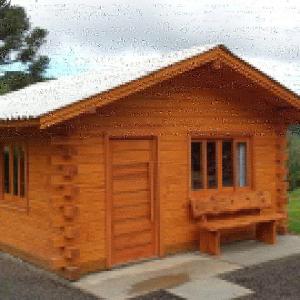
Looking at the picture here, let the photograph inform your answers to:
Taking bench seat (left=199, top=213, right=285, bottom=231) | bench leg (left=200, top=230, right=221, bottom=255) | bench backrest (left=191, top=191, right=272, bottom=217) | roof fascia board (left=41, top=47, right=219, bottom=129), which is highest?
roof fascia board (left=41, top=47, right=219, bottom=129)

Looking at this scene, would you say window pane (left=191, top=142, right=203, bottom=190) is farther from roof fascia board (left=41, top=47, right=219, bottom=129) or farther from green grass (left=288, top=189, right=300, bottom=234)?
green grass (left=288, top=189, right=300, bottom=234)

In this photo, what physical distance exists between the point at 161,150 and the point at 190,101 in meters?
1.22

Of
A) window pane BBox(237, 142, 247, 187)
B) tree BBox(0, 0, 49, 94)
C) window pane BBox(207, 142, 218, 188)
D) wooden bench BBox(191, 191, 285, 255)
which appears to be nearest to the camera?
wooden bench BBox(191, 191, 285, 255)

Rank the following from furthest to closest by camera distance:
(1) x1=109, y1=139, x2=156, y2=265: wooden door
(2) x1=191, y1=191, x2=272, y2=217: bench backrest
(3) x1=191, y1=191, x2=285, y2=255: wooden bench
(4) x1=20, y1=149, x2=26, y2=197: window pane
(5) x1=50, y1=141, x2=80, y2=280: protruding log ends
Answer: (2) x1=191, y1=191, x2=272, y2=217: bench backrest → (3) x1=191, y1=191, x2=285, y2=255: wooden bench → (4) x1=20, y1=149, x2=26, y2=197: window pane → (1) x1=109, y1=139, x2=156, y2=265: wooden door → (5) x1=50, y1=141, x2=80, y2=280: protruding log ends

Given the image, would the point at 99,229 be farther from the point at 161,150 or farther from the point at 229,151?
the point at 229,151

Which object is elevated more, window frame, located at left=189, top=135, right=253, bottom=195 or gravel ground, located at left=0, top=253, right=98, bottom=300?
window frame, located at left=189, top=135, right=253, bottom=195

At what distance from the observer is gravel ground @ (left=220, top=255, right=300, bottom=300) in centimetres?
841

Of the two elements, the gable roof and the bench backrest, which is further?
the bench backrest

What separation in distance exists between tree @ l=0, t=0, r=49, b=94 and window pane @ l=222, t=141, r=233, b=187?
21.8 metres

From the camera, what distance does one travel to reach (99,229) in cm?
956

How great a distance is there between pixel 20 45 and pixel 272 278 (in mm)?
26446

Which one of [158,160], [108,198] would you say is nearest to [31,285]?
[108,198]

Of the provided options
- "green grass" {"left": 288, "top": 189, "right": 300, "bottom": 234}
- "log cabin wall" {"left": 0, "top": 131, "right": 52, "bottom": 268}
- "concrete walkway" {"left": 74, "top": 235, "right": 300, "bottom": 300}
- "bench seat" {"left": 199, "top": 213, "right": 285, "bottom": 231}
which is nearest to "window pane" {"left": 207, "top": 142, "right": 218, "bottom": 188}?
"bench seat" {"left": 199, "top": 213, "right": 285, "bottom": 231}

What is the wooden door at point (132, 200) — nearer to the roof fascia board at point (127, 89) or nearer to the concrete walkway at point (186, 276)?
the concrete walkway at point (186, 276)
